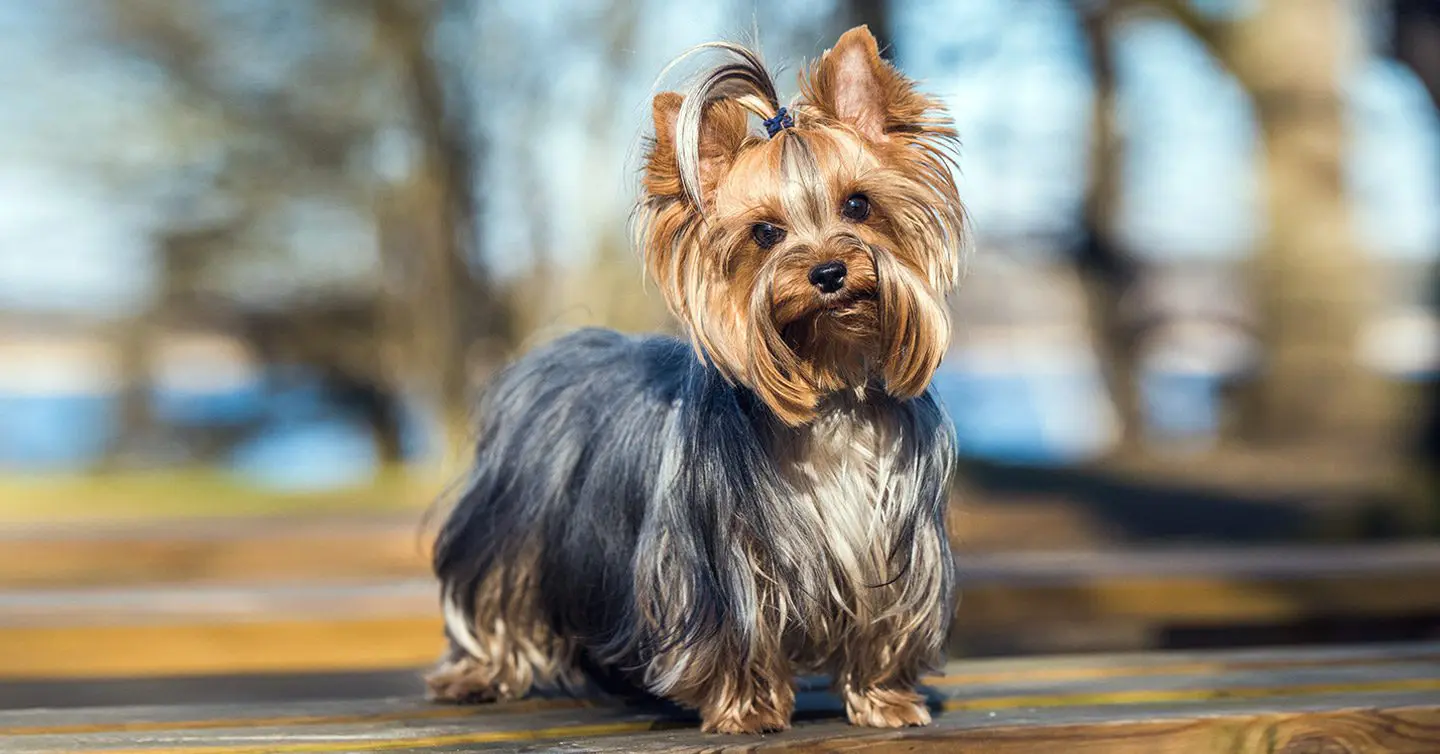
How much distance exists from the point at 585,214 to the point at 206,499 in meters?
3.98

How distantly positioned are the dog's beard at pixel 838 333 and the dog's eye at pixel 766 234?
0.11 m

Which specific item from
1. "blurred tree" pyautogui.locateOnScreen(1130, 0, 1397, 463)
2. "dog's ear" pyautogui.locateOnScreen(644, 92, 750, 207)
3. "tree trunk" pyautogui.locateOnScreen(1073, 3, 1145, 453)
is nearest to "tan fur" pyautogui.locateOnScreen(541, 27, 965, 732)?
"dog's ear" pyautogui.locateOnScreen(644, 92, 750, 207)

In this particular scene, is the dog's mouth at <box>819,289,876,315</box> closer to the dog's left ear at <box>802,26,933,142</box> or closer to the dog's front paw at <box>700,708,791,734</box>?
the dog's left ear at <box>802,26,933,142</box>

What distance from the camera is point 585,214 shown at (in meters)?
10.5

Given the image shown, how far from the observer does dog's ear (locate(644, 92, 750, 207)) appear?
7.96ft

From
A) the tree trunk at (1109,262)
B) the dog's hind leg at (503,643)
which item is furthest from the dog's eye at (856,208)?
the tree trunk at (1109,262)

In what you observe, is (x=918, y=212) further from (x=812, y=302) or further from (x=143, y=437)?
(x=143, y=437)

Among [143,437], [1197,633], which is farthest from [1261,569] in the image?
[143,437]

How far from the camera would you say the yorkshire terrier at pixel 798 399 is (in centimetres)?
238

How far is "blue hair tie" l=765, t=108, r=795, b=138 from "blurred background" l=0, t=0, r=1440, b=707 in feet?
0.93

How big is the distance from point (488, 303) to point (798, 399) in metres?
9.07

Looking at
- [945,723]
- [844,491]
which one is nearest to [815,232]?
[844,491]

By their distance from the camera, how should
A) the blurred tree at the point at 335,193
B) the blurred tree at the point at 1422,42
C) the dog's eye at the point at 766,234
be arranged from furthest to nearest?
the blurred tree at the point at 335,193 → the blurred tree at the point at 1422,42 → the dog's eye at the point at 766,234

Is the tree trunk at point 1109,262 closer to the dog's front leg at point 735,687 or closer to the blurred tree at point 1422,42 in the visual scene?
the blurred tree at point 1422,42
